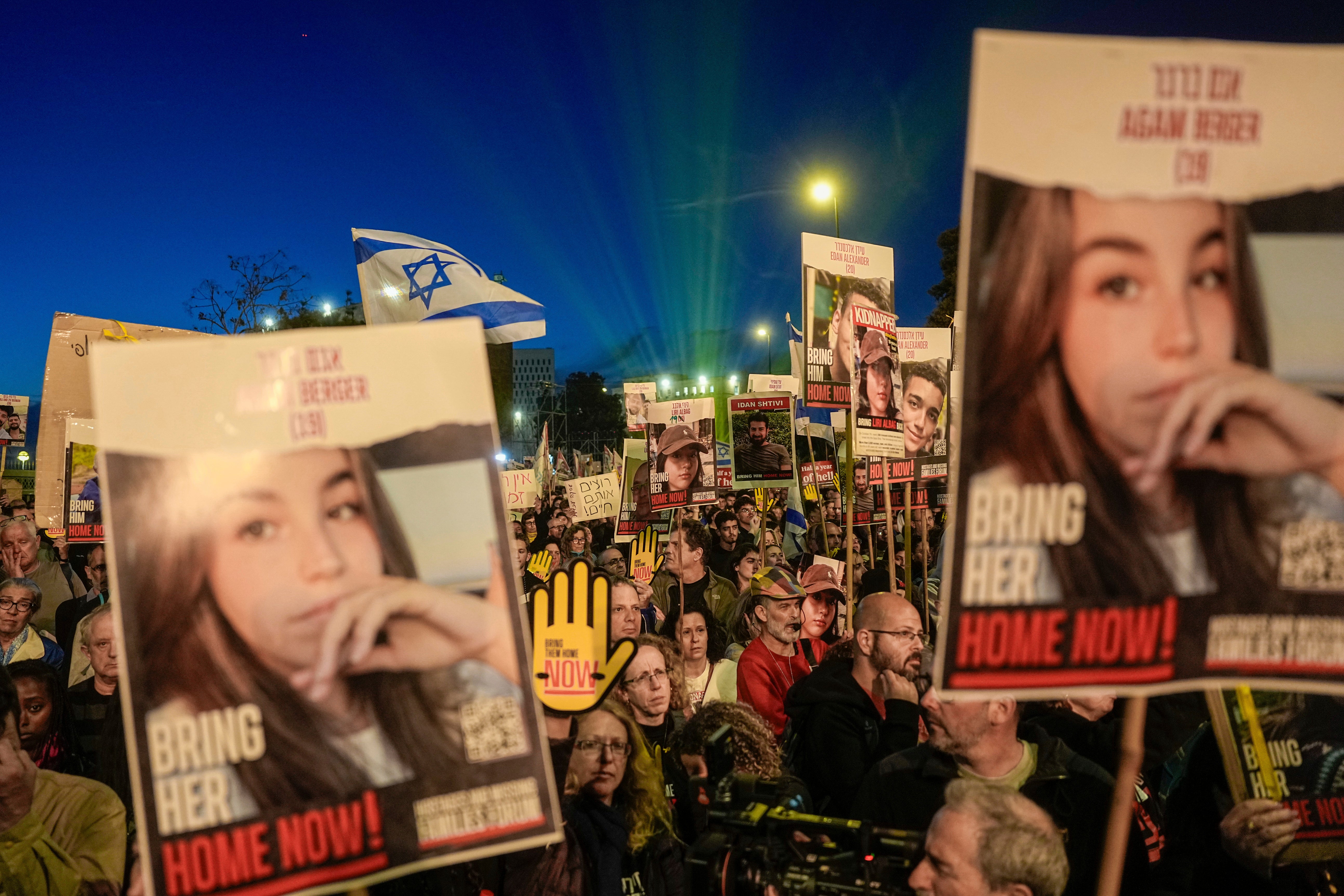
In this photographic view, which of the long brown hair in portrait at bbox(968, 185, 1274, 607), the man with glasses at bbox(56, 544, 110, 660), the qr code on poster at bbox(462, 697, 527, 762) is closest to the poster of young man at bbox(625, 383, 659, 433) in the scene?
the man with glasses at bbox(56, 544, 110, 660)

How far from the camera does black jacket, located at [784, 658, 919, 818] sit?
3.98 meters

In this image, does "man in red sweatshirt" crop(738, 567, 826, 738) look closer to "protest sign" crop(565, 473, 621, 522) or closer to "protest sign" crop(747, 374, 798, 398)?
"protest sign" crop(565, 473, 621, 522)

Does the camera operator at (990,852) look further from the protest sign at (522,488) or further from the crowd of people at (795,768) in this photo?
the protest sign at (522,488)

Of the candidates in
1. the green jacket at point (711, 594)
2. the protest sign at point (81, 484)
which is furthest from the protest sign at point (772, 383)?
the protest sign at point (81, 484)

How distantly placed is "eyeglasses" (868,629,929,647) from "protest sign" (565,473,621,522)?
7.96 metres

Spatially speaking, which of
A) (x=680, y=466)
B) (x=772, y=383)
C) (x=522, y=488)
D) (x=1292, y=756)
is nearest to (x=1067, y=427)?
(x=1292, y=756)

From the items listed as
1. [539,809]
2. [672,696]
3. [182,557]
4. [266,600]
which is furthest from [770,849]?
[672,696]

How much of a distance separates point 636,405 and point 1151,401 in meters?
12.9

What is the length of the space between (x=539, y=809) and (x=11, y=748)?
230 cm

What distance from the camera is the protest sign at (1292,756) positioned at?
→ 2.70 meters

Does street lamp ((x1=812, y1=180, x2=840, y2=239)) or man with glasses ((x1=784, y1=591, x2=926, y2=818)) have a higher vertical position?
street lamp ((x1=812, y1=180, x2=840, y2=239))

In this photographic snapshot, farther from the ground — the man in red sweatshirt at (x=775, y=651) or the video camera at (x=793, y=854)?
the video camera at (x=793, y=854)

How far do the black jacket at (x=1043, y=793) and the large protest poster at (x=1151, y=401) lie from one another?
3.69ft

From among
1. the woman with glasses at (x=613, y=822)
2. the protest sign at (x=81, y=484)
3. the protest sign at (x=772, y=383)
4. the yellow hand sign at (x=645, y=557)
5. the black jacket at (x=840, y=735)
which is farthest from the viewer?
the protest sign at (x=772, y=383)
